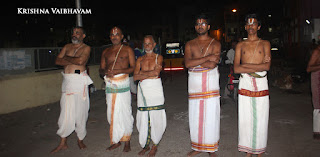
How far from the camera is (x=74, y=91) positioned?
4.60 meters

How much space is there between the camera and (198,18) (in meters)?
4.11

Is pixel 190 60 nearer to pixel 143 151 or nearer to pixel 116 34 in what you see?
pixel 116 34

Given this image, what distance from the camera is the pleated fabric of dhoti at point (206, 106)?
4027 millimetres

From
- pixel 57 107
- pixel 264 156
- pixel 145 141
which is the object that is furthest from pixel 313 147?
pixel 57 107

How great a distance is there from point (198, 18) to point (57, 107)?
564 centimetres

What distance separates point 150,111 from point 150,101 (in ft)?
0.51

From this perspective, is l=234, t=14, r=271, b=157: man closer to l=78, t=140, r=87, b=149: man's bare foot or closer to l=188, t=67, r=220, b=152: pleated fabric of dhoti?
l=188, t=67, r=220, b=152: pleated fabric of dhoti

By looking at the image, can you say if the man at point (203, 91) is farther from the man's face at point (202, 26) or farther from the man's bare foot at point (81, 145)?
the man's bare foot at point (81, 145)

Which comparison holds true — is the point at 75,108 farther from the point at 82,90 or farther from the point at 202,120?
the point at 202,120

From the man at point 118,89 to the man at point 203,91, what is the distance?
1052 millimetres

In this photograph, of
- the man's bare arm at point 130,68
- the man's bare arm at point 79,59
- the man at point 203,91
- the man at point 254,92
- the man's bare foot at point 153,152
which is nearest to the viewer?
the man at point 254,92

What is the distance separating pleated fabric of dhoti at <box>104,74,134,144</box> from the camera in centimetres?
444

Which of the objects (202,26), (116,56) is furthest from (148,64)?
(202,26)

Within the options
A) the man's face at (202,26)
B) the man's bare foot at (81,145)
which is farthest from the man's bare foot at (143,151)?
the man's face at (202,26)
